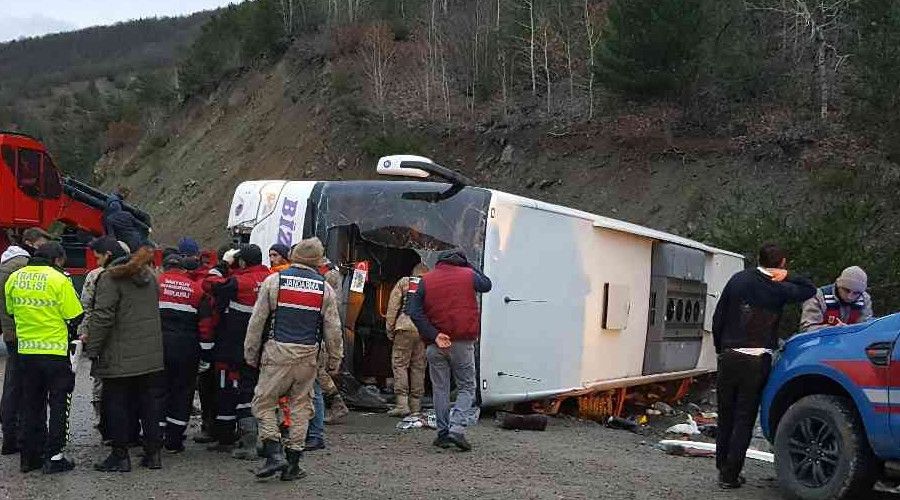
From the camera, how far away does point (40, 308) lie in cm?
692

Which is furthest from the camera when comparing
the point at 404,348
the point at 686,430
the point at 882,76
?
the point at 882,76

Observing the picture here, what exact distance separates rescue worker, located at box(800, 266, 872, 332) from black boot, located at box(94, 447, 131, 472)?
5289 mm

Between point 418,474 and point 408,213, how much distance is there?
3.43 m

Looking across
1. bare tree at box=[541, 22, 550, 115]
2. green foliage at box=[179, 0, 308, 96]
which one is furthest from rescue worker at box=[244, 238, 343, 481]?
green foliage at box=[179, 0, 308, 96]

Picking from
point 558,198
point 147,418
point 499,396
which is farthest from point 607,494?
point 558,198

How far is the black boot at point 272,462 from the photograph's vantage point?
679 cm

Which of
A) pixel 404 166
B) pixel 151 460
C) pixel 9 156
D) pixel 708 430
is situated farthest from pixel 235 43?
pixel 151 460

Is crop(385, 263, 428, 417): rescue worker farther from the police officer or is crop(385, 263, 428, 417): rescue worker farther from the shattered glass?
the police officer

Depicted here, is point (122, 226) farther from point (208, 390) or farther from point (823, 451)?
point (823, 451)

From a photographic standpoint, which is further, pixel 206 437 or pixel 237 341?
pixel 206 437

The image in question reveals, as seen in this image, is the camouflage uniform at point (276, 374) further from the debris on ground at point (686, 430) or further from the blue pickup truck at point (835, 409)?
the debris on ground at point (686, 430)

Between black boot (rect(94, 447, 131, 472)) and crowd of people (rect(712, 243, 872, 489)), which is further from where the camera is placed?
black boot (rect(94, 447, 131, 472))

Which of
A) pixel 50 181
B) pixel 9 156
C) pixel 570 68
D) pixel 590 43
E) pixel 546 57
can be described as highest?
pixel 590 43

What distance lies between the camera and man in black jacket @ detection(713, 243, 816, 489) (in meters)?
6.91
